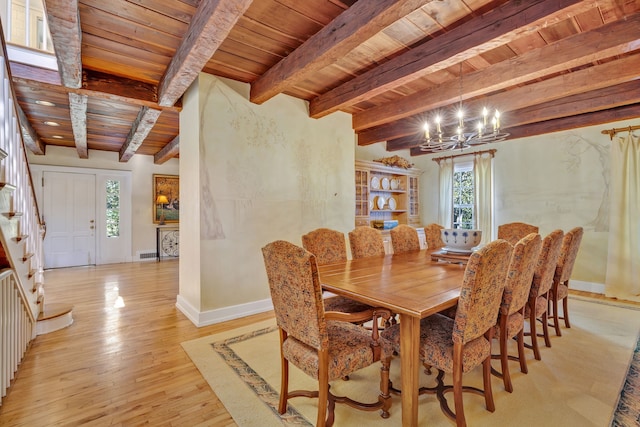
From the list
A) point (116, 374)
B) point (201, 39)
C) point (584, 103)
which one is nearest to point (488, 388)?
point (116, 374)

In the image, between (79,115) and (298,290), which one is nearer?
(298,290)

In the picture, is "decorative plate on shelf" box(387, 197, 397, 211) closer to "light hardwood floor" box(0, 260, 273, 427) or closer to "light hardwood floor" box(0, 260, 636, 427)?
"light hardwood floor" box(0, 260, 273, 427)

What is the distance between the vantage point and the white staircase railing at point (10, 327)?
6.02 feet

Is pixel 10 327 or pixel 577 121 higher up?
pixel 577 121

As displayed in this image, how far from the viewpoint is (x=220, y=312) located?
318 centimetres

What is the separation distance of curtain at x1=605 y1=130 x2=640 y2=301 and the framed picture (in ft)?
28.0

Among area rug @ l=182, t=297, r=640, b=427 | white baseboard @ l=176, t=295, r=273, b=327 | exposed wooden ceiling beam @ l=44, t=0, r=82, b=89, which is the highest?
exposed wooden ceiling beam @ l=44, t=0, r=82, b=89

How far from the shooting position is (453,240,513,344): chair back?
4.74 feet

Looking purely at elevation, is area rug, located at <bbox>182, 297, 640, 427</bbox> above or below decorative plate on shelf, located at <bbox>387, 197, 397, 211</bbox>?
below

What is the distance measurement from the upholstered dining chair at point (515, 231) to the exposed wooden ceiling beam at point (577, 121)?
6.36 feet

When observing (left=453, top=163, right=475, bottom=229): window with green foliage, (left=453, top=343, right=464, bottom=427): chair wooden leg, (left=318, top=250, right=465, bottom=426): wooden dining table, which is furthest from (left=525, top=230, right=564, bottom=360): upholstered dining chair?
(left=453, top=163, right=475, bottom=229): window with green foliage

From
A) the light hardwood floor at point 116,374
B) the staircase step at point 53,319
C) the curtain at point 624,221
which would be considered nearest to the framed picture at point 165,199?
the light hardwood floor at point 116,374

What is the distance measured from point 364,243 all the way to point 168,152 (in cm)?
485

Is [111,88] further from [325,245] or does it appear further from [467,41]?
[467,41]
